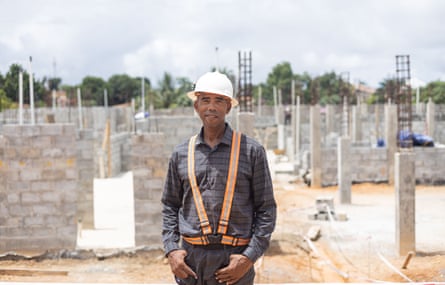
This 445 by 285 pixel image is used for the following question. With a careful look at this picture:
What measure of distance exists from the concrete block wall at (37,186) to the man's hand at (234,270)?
543 cm

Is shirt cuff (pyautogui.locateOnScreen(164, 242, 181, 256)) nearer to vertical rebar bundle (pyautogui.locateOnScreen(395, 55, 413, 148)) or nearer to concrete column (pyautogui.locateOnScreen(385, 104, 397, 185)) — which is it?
vertical rebar bundle (pyautogui.locateOnScreen(395, 55, 413, 148))

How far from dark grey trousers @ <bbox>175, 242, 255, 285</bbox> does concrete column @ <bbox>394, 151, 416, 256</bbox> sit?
19.1 feet

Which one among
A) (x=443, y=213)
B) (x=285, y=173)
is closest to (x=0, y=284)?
(x=443, y=213)

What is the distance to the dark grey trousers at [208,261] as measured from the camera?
258 centimetres

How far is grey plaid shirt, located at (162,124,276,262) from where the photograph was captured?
2574 millimetres

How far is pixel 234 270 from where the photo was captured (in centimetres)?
253

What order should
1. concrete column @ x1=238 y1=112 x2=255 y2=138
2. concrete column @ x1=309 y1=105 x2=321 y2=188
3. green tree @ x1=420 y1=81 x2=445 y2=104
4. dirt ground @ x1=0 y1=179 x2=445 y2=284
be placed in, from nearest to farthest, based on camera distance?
dirt ground @ x1=0 y1=179 x2=445 y2=284, concrete column @ x1=238 y1=112 x2=255 y2=138, concrete column @ x1=309 y1=105 x2=321 y2=188, green tree @ x1=420 y1=81 x2=445 y2=104

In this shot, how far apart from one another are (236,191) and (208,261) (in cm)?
33

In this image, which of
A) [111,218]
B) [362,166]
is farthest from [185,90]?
[111,218]

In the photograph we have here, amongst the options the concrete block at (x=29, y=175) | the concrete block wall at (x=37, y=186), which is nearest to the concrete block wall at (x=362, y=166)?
the concrete block wall at (x=37, y=186)

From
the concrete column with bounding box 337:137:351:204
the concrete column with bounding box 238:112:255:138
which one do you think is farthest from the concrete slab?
the concrete column with bounding box 337:137:351:204

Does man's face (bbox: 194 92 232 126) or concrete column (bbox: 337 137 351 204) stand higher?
man's face (bbox: 194 92 232 126)

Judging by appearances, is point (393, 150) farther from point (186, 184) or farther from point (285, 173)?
point (186, 184)

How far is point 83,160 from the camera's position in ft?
32.7
